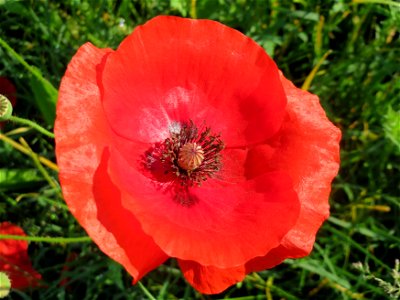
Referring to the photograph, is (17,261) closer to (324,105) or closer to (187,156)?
(187,156)

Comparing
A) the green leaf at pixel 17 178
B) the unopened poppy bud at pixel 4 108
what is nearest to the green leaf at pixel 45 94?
the green leaf at pixel 17 178

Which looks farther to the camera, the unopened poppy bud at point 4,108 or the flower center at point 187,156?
the flower center at point 187,156

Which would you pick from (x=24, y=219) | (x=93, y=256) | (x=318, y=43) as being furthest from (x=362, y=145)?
(x=24, y=219)

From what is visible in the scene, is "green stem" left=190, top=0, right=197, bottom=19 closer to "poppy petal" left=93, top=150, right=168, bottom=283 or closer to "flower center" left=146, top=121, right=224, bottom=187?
"flower center" left=146, top=121, right=224, bottom=187

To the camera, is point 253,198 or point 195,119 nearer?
point 253,198

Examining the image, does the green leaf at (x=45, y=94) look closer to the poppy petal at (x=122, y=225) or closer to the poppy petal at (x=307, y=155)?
the poppy petal at (x=122, y=225)

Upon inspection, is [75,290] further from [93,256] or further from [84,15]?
[84,15]

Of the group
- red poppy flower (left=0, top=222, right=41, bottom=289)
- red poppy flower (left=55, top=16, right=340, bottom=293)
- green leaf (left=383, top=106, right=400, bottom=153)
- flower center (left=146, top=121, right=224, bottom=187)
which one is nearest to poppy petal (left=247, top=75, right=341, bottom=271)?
red poppy flower (left=55, top=16, right=340, bottom=293)

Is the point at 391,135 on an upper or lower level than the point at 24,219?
upper
